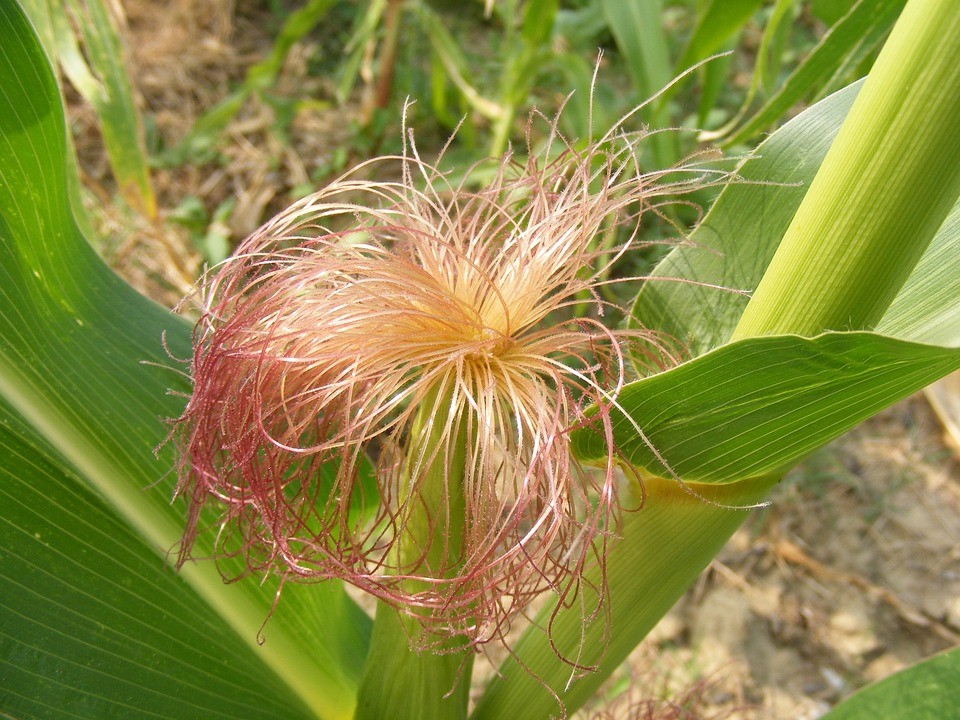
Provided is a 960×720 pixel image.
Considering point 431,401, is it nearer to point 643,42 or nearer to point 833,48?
point 833,48

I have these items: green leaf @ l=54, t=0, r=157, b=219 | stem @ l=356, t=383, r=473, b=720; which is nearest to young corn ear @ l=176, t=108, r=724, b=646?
stem @ l=356, t=383, r=473, b=720

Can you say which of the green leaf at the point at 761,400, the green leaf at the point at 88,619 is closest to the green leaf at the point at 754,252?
the green leaf at the point at 761,400

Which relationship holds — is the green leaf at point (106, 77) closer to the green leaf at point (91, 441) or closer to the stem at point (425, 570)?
the green leaf at point (91, 441)

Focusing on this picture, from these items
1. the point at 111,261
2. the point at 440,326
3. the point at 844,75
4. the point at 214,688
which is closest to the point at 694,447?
the point at 440,326

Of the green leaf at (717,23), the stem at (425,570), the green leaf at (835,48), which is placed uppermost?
the green leaf at (717,23)

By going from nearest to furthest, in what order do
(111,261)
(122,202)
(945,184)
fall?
(945,184) < (111,261) < (122,202)

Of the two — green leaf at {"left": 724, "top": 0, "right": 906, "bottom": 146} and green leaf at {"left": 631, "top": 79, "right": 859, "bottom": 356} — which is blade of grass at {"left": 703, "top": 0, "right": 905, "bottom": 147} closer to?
green leaf at {"left": 724, "top": 0, "right": 906, "bottom": 146}

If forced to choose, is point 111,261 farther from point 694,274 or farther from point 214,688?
point 694,274
